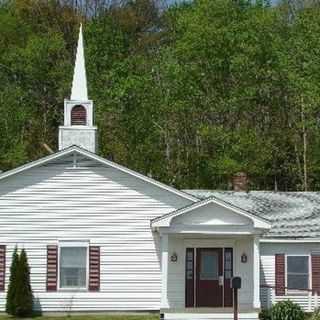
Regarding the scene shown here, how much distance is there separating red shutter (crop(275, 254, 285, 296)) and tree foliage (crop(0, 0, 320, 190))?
14.2 meters

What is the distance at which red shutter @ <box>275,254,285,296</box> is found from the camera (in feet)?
93.2

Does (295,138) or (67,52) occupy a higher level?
(67,52)

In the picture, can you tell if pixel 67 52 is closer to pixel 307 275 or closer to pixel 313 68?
pixel 313 68

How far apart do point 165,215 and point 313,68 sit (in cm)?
1969

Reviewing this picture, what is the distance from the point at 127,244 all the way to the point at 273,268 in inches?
205

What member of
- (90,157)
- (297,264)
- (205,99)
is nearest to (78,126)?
(90,157)

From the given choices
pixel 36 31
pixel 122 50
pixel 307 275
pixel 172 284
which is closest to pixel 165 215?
pixel 172 284

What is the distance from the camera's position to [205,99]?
151 feet

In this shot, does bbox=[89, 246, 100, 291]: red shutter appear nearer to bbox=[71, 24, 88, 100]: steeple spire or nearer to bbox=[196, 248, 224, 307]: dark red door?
bbox=[196, 248, 224, 307]: dark red door

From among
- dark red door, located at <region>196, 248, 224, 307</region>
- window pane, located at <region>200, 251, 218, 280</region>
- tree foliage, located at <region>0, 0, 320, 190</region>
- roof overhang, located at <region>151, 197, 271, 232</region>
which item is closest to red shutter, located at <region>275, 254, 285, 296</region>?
dark red door, located at <region>196, 248, 224, 307</region>

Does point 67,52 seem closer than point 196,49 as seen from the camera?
No

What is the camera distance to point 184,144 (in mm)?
47812

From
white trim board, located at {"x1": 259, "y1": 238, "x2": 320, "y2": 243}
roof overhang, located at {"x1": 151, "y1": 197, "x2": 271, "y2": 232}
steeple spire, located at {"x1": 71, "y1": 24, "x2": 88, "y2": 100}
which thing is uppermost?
steeple spire, located at {"x1": 71, "y1": 24, "x2": 88, "y2": 100}

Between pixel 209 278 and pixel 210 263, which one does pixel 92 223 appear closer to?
pixel 210 263
